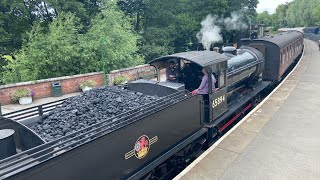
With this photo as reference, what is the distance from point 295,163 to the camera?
20.8 feet

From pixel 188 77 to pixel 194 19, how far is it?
2333 centimetres

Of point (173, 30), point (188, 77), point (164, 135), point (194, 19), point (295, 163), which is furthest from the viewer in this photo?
point (194, 19)

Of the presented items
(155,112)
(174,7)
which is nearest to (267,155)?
(155,112)

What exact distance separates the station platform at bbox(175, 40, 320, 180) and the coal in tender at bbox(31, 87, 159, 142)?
2.02 metres

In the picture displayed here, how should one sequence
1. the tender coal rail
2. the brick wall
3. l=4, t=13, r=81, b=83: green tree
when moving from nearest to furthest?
the tender coal rail
the brick wall
l=4, t=13, r=81, b=83: green tree

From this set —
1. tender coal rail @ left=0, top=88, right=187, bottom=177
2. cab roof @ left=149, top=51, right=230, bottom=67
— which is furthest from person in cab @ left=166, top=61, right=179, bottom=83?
tender coal rail @ left=0, top=88, right=187, bottom=177

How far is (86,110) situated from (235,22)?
103 ft

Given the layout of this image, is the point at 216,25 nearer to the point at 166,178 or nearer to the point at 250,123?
the point at 250,123

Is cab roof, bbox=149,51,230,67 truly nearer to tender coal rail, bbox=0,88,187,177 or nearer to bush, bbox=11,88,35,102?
tender coal rail, bbox=0,88,187,177

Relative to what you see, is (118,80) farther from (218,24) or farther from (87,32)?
(218,24)

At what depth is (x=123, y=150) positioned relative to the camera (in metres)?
4.79

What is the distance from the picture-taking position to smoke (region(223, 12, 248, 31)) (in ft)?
106

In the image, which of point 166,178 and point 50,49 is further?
point 50,49

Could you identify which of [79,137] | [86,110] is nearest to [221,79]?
[86,110]
